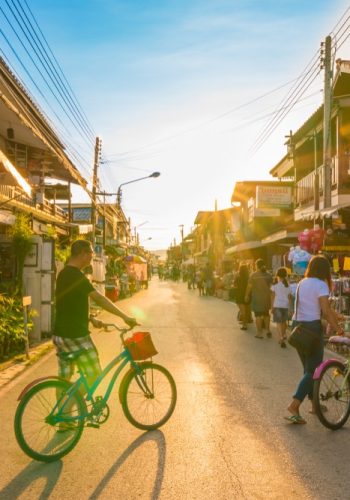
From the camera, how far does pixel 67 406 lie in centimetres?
472

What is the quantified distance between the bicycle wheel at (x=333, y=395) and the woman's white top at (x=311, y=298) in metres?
0.57

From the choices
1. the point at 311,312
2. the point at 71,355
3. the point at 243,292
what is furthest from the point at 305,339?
the point at 243,292

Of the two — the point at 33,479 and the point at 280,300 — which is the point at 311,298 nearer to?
the point at 33,479

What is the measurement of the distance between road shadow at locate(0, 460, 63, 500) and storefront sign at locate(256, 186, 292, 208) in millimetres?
22129

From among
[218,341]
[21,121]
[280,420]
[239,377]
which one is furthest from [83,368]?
[21,121]

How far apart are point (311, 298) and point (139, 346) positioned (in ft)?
6.64

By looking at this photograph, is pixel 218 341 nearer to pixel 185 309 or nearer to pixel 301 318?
pixel 301 318

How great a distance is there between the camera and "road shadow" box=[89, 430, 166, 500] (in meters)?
3.92

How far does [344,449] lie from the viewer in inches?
194

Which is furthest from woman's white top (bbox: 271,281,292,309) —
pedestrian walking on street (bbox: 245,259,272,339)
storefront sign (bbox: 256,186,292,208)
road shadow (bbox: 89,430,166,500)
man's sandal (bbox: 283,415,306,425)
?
storefront sign (bbox: 256,186,292,208)

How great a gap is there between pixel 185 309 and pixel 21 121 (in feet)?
36.9

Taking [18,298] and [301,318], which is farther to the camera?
[18,298]

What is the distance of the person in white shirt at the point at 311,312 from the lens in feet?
18.8

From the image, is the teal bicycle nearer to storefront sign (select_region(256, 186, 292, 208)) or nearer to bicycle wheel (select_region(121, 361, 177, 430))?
bicycle wheel (select_region(121, 361, 177, 430))
